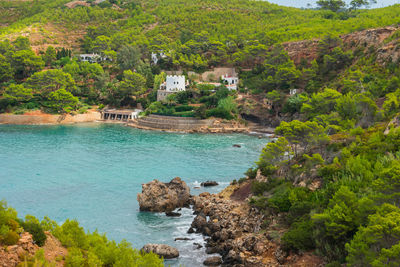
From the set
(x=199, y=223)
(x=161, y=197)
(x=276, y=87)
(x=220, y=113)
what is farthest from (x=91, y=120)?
(x=199, y=223)

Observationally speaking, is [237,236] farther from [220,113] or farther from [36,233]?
[220,113]

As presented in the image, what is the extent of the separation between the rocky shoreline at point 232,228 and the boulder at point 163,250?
235cm

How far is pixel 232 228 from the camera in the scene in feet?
105

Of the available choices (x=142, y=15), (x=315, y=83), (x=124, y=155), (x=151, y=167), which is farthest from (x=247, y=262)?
(x=142, y=15)

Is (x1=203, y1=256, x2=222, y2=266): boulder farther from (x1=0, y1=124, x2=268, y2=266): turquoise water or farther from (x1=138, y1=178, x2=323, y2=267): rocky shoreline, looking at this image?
(x1=0, y1=124, x2=268, y2=266): turquoise water

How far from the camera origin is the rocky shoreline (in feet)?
87.4

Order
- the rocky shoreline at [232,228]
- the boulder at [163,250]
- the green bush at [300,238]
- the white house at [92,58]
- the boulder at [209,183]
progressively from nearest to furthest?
the green bush at [300,238], the rocky shoreline at [232,228], the boulder at [163,250], the boulder at [209,183], the white house at [92,58]

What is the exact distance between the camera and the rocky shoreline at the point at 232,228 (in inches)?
1049

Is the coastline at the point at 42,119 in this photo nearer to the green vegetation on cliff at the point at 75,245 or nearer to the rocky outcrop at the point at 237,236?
the rocky outcrop at the point at 237,236

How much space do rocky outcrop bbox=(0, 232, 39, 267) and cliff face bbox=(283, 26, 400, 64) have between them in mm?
58951

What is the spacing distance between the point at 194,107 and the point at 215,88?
766 centimetres

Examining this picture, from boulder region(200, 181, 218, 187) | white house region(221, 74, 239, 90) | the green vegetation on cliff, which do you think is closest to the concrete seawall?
white house region(221, 74, 239, 90)

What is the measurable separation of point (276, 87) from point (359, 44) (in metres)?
16.5

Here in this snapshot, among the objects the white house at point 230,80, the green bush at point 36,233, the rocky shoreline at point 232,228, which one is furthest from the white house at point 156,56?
the green bush at point 36,233
